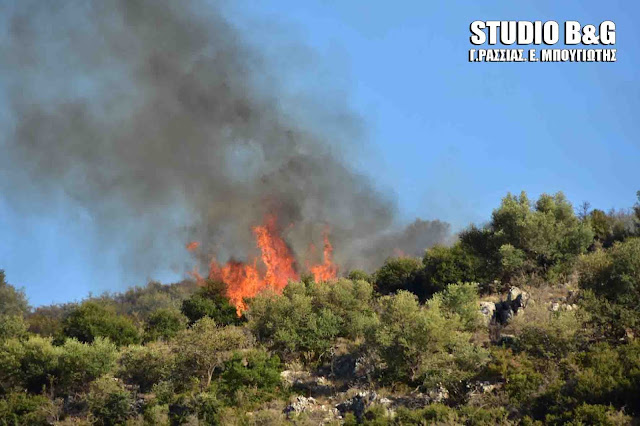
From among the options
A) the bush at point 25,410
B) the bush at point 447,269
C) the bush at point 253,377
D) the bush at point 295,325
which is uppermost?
the bush at point 447,269

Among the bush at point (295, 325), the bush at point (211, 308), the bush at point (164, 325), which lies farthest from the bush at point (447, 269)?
the bush at point (164, 325)

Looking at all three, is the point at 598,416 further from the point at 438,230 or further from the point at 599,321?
the point at 438,230

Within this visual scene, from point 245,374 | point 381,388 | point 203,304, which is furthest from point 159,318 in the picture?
point 381,388

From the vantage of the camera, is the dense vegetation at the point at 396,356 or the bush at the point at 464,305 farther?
the bush at the point at 464,305

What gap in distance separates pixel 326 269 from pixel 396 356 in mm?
41943

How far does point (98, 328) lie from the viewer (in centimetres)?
6925

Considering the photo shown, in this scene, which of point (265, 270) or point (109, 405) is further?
point (265, 270)

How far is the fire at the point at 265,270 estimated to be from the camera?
84.4 metres

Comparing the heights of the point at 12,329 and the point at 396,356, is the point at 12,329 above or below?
above

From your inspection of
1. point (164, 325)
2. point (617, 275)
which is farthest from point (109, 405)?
point (617, 275)

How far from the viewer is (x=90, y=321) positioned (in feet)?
231

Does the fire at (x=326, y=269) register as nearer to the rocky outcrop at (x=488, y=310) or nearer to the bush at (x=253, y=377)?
the rocky outcrop at (x=488, y=310)

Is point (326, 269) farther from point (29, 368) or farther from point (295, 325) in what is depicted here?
point (29, 368)

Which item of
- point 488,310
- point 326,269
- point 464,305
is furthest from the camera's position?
point 326,269
